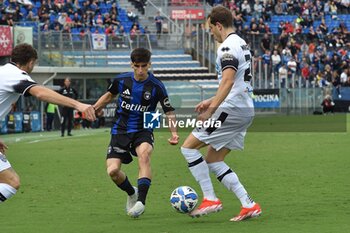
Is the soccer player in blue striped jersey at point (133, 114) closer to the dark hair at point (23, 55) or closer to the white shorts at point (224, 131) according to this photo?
the white shorts at point (224, 131)

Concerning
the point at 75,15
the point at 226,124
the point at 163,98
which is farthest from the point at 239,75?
the point at 75,15

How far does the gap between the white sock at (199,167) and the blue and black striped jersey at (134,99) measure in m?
1.02

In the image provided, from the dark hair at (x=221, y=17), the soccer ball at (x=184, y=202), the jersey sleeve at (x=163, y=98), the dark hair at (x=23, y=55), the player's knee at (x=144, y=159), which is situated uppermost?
the dark hair at (x=221, y=17)

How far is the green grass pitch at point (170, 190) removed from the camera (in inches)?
428

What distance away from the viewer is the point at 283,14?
197 feet

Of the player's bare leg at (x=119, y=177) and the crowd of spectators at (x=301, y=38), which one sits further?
the crowd of spectators at (x=301, y=38)

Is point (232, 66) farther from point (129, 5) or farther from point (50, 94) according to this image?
point (129, 5)

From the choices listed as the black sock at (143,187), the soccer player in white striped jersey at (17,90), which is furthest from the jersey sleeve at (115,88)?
the soccer player in white striped jersey at (17,90)

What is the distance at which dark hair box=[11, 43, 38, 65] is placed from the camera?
980 cm

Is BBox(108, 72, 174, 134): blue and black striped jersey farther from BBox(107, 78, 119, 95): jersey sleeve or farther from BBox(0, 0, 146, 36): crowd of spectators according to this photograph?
BBox(0, 0, 146, 36): crowd of spectators

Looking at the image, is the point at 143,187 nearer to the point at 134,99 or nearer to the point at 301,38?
the point at 134,99

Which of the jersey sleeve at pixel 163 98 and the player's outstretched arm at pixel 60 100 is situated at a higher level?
the player's outstretched arm at pixel 60 100

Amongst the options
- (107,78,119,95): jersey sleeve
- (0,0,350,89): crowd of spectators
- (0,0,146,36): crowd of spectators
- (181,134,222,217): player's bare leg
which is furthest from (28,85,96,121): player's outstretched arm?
(0,0,146,36): crowd of spectators

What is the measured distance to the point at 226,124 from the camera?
36.9ft
